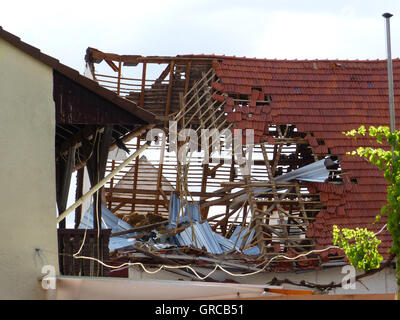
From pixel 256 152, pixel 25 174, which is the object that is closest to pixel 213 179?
pixel 256 152

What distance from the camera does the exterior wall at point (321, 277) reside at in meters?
22.0

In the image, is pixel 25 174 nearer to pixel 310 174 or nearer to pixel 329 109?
pixel 310 174

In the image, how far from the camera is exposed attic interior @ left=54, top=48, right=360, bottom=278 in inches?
874

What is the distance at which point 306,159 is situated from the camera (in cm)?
2544

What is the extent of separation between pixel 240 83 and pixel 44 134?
38.8 ft

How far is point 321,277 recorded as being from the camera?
73.5 ft

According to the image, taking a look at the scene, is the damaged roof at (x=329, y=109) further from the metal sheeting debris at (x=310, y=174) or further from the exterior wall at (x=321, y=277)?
the exterior wall at (x=321, y=277)

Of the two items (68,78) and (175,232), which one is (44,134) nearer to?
(68,78)

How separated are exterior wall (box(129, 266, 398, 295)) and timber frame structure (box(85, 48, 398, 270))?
1.30 feet

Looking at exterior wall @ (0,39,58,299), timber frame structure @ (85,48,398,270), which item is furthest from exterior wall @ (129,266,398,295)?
exterior wall @ (0,39,58,299)

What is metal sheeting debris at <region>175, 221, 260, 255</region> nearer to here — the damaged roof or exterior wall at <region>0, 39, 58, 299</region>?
the damaged roof
